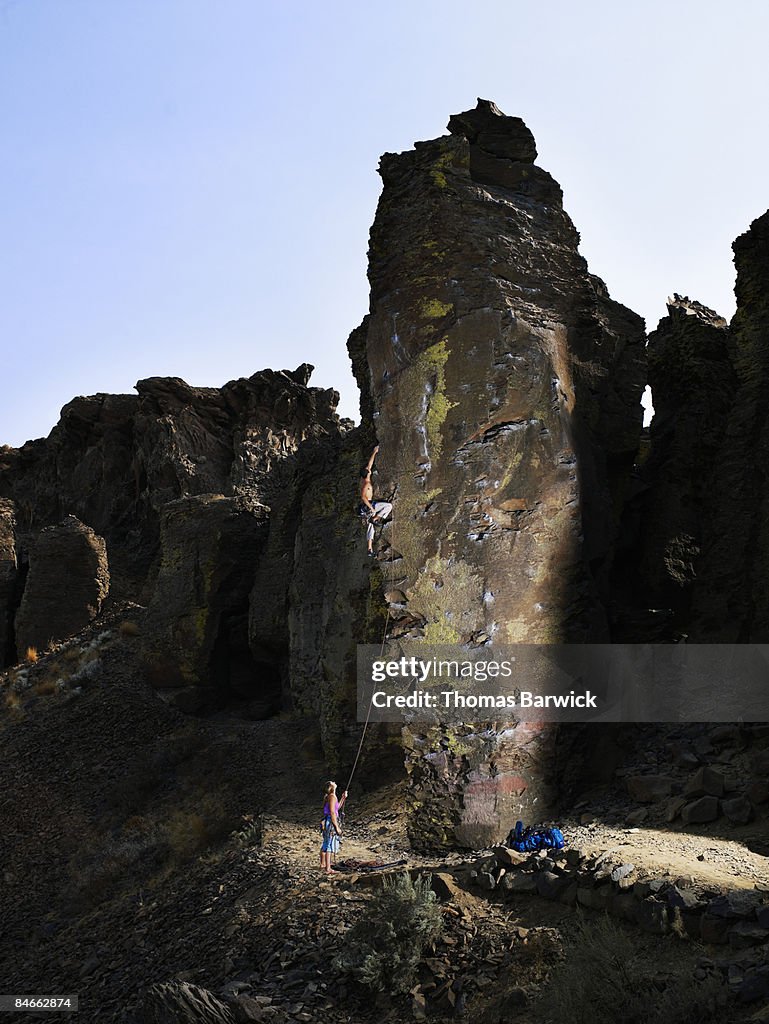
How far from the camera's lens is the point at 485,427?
916 cm

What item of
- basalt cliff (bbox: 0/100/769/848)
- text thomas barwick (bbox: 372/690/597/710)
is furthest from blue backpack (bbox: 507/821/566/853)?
text thomas barwick (bbox: 372/690/597/710)

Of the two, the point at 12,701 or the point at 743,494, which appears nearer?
the point at 743,494

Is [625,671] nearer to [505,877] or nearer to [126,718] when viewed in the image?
[505,877]

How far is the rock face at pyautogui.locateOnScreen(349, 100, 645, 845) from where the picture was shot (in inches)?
344

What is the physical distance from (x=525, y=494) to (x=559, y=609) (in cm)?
123

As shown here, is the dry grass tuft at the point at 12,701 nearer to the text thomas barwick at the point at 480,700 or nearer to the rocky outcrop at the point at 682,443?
the text thomas barwick at the point at 480,700

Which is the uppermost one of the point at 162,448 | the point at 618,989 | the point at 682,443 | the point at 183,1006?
the point at 162,448

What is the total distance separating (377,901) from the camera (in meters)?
6.77

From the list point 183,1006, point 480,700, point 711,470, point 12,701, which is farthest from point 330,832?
point 12,701

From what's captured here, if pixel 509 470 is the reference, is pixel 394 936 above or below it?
below

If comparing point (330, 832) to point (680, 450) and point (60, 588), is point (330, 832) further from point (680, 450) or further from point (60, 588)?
point (60, 588)

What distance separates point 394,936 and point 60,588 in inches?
690

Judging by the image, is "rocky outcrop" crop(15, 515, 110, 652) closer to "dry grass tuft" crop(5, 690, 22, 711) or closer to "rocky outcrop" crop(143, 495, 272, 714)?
"dry grass tuft" crop(5, 690, 22, 711)

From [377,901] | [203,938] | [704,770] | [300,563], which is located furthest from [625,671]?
[300,563]
